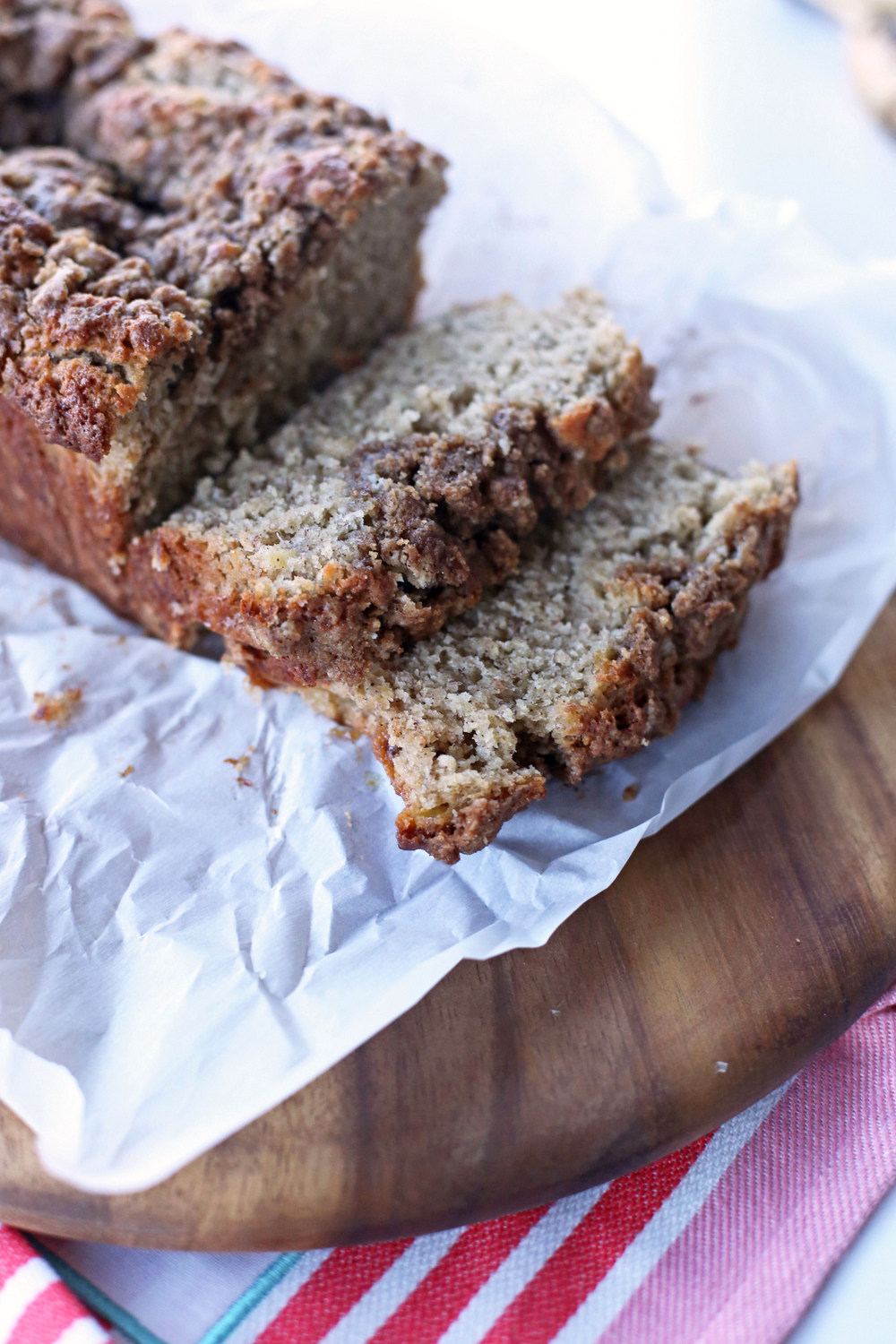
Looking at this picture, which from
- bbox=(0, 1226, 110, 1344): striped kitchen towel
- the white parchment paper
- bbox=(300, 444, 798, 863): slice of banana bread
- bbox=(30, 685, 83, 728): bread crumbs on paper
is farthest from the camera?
bbox=(30, 685, 83, 728): bread crumbs on paper

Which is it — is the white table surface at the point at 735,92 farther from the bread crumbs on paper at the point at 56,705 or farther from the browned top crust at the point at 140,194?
the bread crumbs on paper at the point at 56,705

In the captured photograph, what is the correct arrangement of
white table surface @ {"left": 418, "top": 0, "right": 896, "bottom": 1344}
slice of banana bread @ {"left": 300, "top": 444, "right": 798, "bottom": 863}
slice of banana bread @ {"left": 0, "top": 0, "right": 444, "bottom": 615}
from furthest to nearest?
white table surface @ {"left": 418, "top": 0, "right": 896, "bottom": 1344} < slice of banana bread @ {"left": 0, "top": 0, "right": 444, "bottom": 615} < slice of banana bread @ {"left": 300, "top": 444, "right": 798, "bottom": 863}

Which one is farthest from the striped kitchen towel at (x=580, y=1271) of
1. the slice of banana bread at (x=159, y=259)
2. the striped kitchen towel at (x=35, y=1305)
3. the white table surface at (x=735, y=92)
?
the white table surface at (x=735, y=92)

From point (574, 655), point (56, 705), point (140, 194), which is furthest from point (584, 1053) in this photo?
point (140, 194)

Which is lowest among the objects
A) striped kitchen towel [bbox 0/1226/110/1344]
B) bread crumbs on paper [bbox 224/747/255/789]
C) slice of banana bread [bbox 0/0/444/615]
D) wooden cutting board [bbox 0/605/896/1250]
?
striped kitchen towel [bbox 0/1226/110/1344]

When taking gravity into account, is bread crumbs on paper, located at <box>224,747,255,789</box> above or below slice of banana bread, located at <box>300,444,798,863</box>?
below

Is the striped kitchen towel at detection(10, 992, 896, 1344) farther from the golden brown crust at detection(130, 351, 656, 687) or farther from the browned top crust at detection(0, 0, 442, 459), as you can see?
the browned top crust at detection(0, 0, 442, 459)

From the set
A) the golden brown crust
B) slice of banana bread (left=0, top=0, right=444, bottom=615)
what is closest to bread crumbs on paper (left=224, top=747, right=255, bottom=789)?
the golden brown crust
